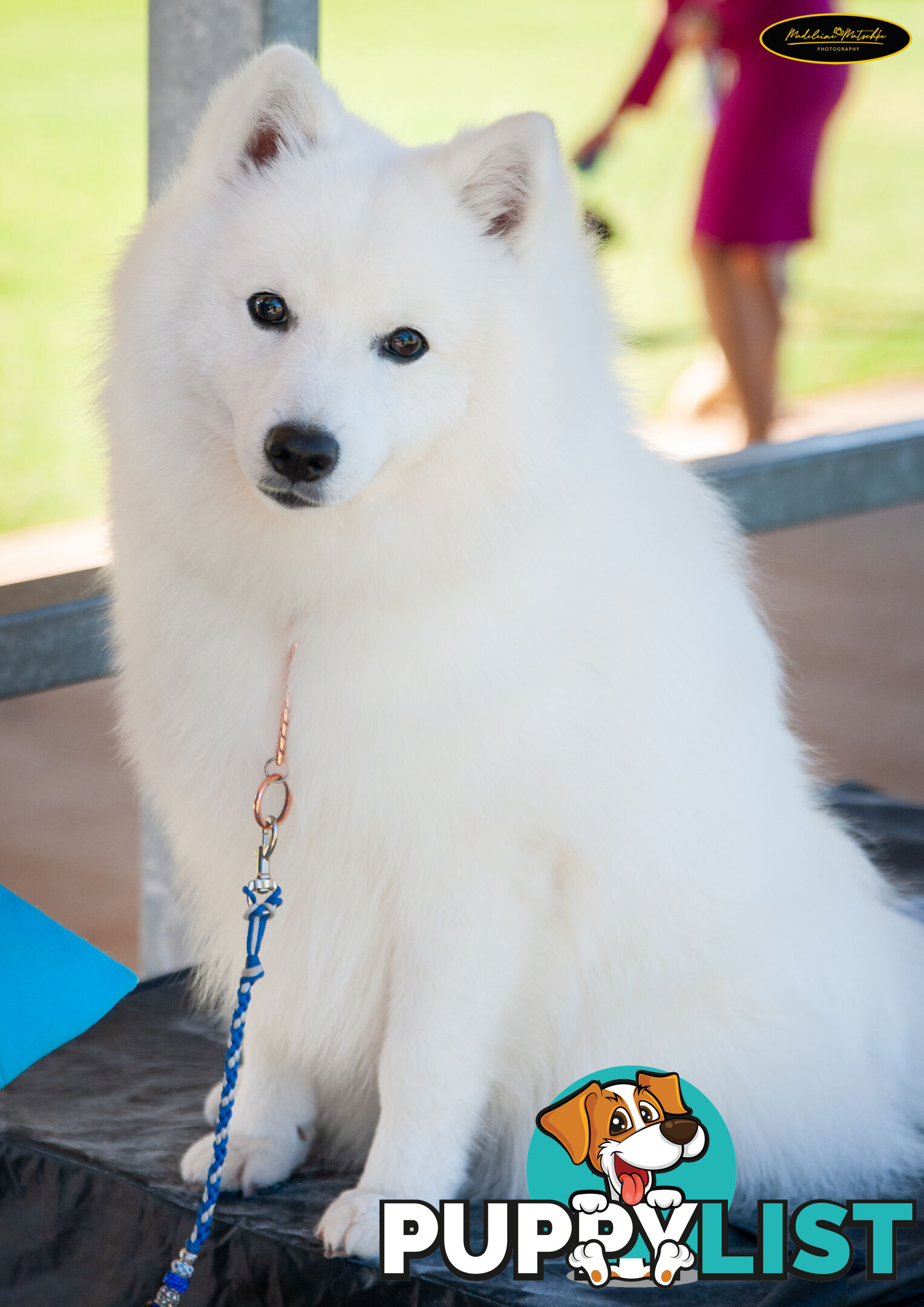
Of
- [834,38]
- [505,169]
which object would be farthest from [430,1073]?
[834,38]

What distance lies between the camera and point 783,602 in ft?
19.7

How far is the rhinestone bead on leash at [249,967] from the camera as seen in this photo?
5.45ft

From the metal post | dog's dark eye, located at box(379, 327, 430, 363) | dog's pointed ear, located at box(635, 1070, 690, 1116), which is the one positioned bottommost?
dog's pointed ear, located at box(635, 1070, 690, 1116)

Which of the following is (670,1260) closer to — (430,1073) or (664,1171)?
(664,1171)

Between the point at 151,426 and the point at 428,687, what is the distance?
1.41ft

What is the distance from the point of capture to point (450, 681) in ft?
5.60

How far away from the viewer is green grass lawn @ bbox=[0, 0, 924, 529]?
33.3ft

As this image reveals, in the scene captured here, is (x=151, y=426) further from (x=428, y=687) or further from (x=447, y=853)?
(x=447, y=853)

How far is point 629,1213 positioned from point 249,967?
0.54 m

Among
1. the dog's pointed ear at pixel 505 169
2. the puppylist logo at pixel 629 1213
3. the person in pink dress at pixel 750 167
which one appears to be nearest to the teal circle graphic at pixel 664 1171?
the puppylist logo at pixel 629 1213

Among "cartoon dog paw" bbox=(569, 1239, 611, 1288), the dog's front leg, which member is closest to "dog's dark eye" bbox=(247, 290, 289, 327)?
the dog's front leg

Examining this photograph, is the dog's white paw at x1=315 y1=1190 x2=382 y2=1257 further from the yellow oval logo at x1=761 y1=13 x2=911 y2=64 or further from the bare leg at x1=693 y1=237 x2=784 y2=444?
the bare leg at x1=693 y1=237 x2=784 y2=444

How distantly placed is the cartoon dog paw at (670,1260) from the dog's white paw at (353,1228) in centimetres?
33

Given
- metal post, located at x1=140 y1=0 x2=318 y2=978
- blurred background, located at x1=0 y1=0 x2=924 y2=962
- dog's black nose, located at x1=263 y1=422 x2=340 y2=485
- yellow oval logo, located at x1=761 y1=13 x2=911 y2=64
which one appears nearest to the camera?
dog's black nose, located at x1=263 y1=422 x2=340 y2=485
